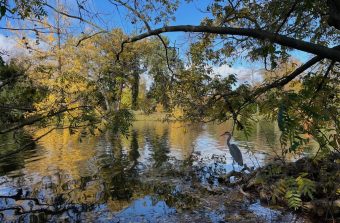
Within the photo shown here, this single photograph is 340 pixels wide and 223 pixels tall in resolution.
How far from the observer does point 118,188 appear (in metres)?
11.5

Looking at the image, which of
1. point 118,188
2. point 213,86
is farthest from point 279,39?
point 118,188

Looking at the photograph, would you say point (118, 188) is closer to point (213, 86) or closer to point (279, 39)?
point (213, 86)

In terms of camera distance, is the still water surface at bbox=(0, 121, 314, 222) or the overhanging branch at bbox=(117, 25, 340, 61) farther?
the still water surface at bbox=(0, 121, 314, 222)

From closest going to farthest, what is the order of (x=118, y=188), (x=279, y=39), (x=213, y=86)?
(x=279, y=39), (x=213, y=86), (x=118, y=188)

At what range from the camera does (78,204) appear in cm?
964

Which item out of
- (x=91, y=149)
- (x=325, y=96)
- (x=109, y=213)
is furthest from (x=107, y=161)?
(x=325, y=96)

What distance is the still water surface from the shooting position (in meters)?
8.65

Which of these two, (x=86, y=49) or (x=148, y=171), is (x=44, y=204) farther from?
(x=86, y=49)

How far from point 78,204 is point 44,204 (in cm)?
88

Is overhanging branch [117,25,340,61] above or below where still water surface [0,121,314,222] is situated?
above

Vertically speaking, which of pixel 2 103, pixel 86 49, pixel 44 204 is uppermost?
pixel 86 49

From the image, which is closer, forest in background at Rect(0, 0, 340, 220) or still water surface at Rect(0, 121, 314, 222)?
forest in background at Rect(0, 0, 340, 220)

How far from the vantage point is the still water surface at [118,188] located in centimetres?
865

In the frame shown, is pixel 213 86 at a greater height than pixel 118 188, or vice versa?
pixel 213 86
